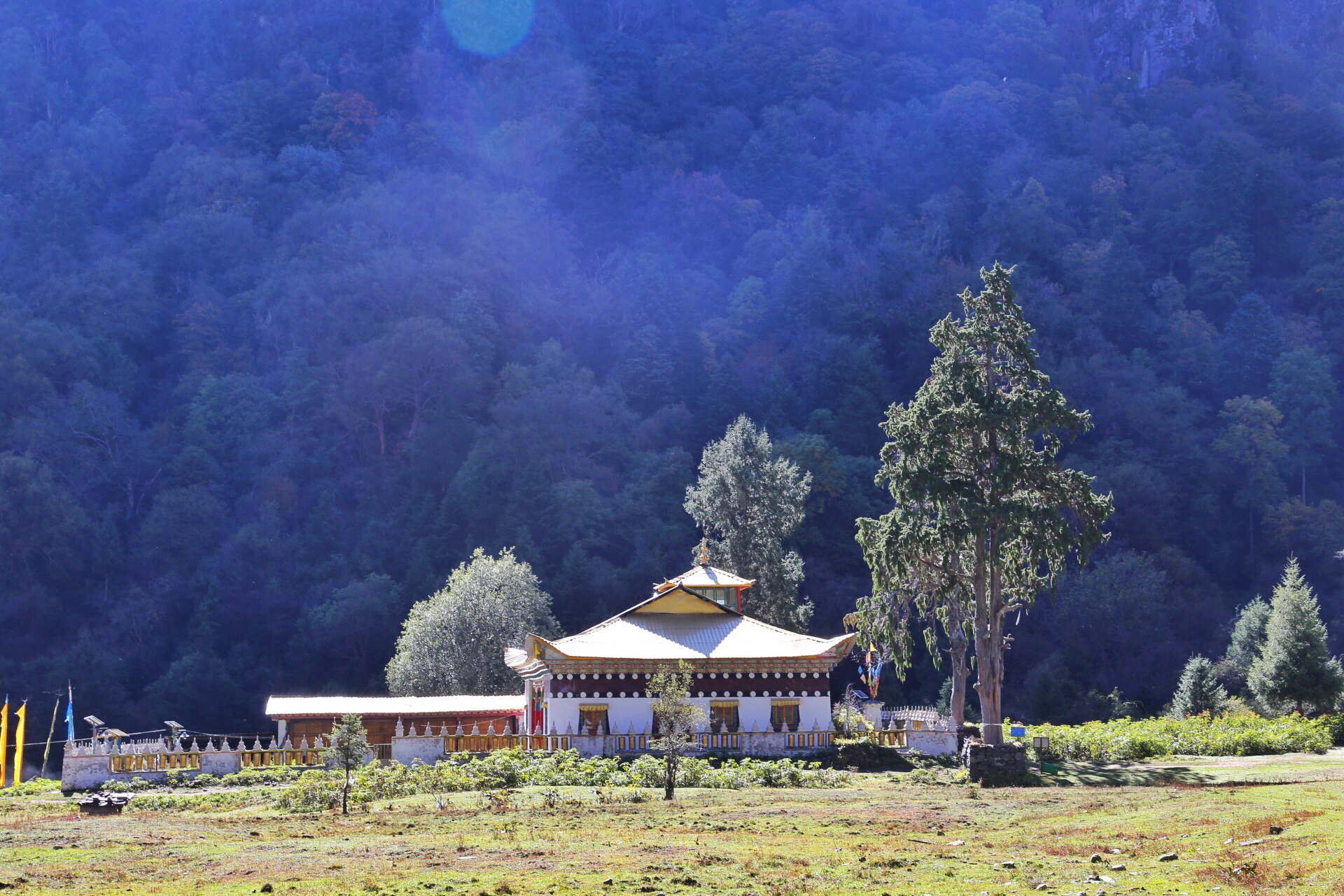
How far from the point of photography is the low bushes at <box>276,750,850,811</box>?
34.7 meters

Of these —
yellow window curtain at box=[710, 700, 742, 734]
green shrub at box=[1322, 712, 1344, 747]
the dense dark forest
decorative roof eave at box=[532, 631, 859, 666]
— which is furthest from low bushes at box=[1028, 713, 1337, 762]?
the dense dark forest

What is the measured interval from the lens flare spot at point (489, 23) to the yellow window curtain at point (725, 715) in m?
112

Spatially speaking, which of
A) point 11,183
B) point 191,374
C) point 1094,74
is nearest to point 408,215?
point 191,374

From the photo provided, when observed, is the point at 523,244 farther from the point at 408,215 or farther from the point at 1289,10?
the point at 1289,10

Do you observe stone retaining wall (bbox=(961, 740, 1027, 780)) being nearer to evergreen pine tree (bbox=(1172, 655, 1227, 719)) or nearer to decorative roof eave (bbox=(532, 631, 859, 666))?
decorative roof eave (bbox=(532, 631, 859, 666))

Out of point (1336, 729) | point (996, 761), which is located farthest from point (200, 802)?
point (1336, 729)

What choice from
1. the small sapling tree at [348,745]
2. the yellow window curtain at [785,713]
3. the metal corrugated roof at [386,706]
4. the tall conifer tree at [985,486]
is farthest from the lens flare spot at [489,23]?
the small sapling tree at [348,745]

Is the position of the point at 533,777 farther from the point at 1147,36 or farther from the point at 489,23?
the point at 1147,36

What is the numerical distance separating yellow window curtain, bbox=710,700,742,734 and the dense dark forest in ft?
116

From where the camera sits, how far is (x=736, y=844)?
2386 centimetres

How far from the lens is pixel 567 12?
153 m

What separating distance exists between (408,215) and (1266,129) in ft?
281

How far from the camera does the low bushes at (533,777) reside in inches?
1367

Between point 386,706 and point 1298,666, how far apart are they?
35.1 m
